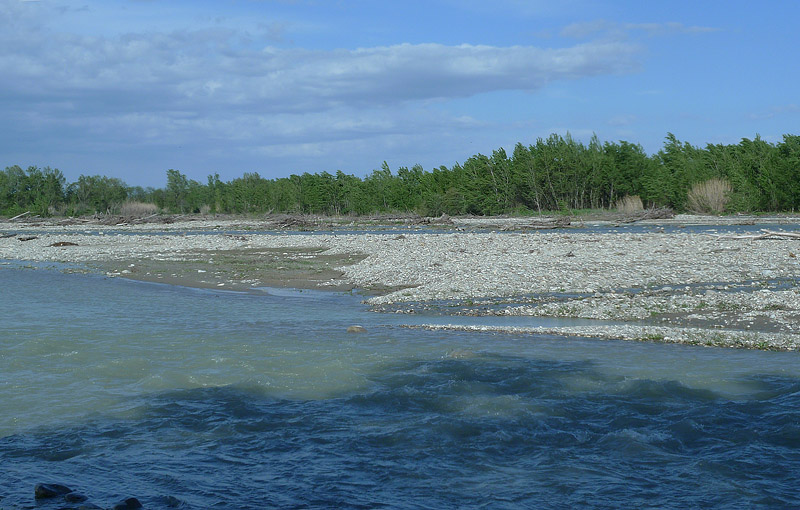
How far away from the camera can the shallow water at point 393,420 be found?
7.57 metres

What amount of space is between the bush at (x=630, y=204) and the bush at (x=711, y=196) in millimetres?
5691

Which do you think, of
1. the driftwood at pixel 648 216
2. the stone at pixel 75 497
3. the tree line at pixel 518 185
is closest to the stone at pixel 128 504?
the stone at pixel 75 497

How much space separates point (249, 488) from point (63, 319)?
13034 millimetres

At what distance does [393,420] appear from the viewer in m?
9.88

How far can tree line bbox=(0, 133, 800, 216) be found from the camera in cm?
7225

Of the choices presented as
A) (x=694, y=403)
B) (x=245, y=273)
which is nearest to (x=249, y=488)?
(x=694, y=403)

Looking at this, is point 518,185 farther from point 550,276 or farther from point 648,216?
point 550,276

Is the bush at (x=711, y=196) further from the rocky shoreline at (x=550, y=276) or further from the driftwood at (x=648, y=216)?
the rocky shoreline at (x=550, y=276)

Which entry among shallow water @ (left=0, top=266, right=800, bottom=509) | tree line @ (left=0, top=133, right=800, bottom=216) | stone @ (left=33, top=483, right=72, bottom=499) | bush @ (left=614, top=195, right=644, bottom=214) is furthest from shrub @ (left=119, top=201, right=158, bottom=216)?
stone @ (left=33, top=483, right=72, bottom=499)

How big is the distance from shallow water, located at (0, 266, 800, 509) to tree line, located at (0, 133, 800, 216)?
64.0m

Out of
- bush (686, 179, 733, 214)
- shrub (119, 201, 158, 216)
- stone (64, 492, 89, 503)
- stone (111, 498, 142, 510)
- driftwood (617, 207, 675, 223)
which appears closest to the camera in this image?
stone (111, 498, 142, 510)

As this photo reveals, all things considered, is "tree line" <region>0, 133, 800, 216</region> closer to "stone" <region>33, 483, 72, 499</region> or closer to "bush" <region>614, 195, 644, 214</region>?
"bush" <region>614, 195, 644, 214</region>

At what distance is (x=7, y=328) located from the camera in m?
17.5

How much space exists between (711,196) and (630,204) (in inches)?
402
